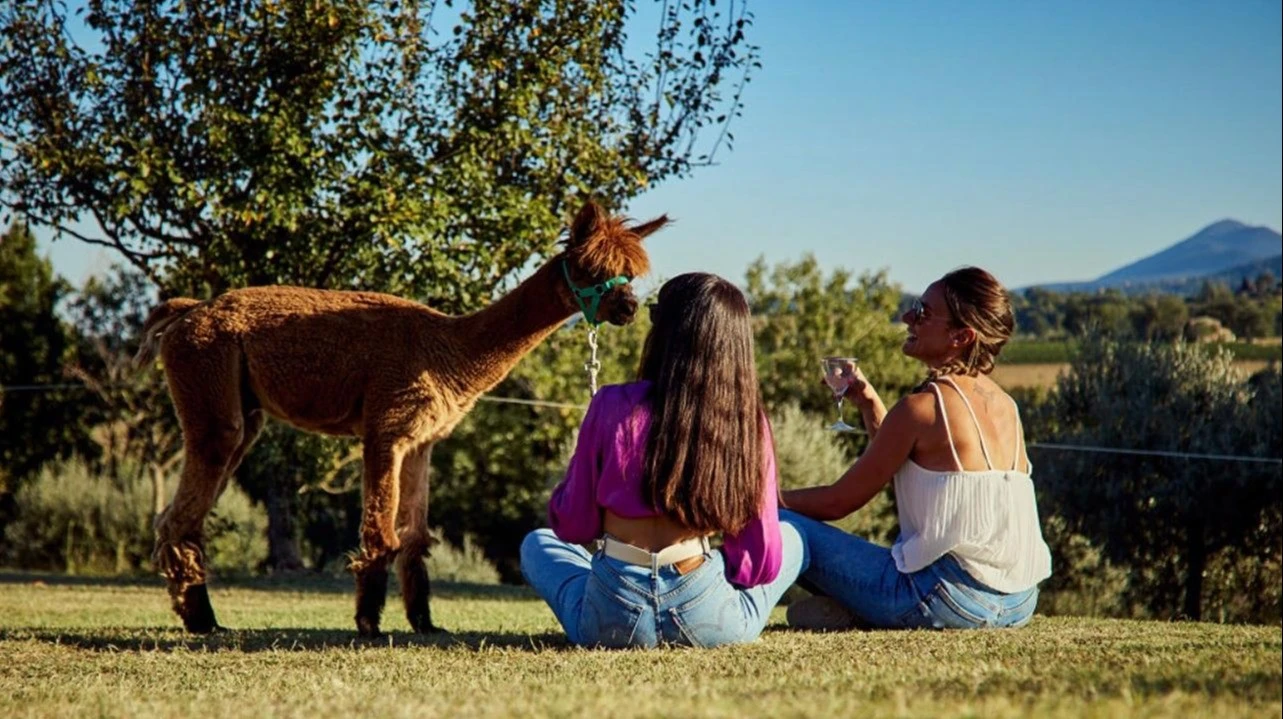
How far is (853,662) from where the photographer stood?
15.9 ft

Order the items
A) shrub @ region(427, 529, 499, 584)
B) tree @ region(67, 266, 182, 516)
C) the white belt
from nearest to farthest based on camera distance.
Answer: the white belt, shrub @ region(427, 529, 499, 584), tree @ region(67, 266, 182, 516)

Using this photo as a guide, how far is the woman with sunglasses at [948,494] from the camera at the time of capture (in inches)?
227

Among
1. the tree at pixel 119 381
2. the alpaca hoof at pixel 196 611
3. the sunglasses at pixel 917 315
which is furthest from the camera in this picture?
the tree at pixel 119 381

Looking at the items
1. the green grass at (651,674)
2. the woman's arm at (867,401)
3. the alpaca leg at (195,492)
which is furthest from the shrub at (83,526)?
the woman's arm at (867,401)

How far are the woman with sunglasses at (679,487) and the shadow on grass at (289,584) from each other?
8.80m

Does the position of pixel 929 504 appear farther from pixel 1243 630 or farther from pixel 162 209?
pixel 162 209

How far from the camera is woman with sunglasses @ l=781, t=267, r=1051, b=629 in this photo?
5.75 m

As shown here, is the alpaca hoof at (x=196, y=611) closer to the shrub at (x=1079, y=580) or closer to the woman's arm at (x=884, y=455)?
the woman's arm at (x=884, y=455)

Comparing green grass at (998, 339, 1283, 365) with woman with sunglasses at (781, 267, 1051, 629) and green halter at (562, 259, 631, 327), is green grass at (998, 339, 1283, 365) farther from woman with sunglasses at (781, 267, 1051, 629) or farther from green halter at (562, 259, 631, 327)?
woman with sunglasses at (781, 267, 1051, 629)

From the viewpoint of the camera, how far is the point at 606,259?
677 centimetres

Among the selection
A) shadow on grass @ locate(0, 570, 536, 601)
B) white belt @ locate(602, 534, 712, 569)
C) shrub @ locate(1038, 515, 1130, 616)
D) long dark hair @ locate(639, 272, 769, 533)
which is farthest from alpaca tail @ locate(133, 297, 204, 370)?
shrub @ locate(1038, 515, 1130, 616)

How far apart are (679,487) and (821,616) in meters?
1.64

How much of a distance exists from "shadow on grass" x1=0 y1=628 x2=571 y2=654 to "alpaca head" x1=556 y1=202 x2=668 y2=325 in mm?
1748

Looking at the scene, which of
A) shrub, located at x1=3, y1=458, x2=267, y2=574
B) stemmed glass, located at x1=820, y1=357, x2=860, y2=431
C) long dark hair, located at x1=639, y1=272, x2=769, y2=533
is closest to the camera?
long dark hair, located at x1=639, y1=272, x2=769, y2=533
